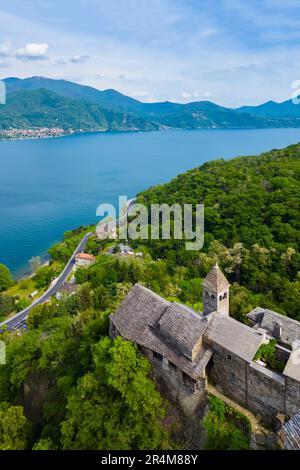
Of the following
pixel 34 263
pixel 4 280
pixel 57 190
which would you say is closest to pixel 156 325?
pixel 4 280

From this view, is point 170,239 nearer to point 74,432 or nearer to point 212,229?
point 212,229

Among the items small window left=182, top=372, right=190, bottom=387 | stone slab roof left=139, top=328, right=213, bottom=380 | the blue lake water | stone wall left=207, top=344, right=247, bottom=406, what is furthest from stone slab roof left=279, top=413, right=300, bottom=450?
the blue lake water

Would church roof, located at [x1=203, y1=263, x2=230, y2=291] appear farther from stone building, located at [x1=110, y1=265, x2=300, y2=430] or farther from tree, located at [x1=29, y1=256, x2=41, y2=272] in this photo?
tree, located at [x1=29, y1=256, x2=41, y2=272]

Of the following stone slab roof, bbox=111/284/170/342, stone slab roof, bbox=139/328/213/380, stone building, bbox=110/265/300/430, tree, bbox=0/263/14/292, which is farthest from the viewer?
tree, bbox=0/263/14/292

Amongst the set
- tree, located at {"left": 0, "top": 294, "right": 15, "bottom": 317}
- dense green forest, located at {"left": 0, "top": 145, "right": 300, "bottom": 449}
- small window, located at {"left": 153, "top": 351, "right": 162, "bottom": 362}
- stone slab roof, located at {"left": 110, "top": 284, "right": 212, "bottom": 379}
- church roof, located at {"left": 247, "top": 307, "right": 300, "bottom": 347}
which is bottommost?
tree, located at {"left": 0, "top": 294, "right": 15, "bottom": 317}

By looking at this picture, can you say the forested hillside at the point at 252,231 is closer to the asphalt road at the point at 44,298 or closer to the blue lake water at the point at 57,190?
the asphalt road at the point at 44,298

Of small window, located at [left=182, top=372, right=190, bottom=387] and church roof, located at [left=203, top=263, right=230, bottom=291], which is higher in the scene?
church roof, located at [left=203, top=263, right=230, bottom=291]

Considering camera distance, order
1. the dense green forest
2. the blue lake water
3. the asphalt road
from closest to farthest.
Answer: the dense green forest
the asphalt road
the blue lake water
